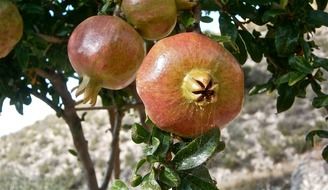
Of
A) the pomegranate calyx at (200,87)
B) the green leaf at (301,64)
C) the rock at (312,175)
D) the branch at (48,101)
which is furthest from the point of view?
the rock at (312,175)

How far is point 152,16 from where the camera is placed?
2.71ft

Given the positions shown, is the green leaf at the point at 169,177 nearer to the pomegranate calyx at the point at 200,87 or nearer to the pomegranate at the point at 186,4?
the pomegranate calyx at the point at 200,87

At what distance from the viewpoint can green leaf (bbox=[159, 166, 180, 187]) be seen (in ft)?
2.46

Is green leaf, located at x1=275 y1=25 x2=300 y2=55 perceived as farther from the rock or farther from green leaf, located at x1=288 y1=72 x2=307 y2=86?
the rock

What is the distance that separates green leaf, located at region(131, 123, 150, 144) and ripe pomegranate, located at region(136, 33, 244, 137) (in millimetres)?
129

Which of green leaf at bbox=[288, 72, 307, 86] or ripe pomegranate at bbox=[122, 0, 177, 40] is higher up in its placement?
ripe pomegranate at bbox=[122, 0, 177, 40]

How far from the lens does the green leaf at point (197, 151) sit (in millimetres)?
742

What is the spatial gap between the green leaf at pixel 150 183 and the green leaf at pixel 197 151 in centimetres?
4

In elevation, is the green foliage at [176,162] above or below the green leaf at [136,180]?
above

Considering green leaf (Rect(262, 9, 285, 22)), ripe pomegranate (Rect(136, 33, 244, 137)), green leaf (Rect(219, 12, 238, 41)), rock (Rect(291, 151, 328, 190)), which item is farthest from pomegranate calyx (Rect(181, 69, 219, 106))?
rock (Rect(291, 151, 328, 190))

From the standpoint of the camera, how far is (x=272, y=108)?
8977mm

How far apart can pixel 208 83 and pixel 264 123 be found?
8293 millimetres

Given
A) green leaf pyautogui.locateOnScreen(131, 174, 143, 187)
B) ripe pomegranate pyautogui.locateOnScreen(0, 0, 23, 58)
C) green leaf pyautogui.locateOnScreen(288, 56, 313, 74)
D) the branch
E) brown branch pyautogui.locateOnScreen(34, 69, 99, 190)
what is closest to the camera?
green leaf pyautogui.locateOnScreen(131, 174, 143, 187)

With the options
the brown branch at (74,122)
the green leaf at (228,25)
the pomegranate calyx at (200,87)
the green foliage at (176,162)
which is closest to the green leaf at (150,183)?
the green foliage at (176,162)
